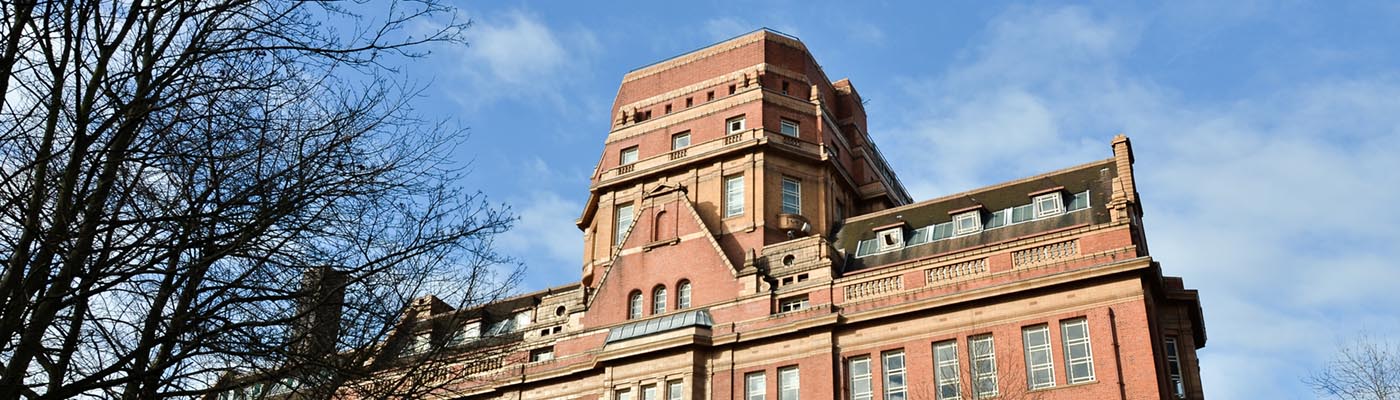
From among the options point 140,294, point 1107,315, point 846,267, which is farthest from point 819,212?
point 140,294

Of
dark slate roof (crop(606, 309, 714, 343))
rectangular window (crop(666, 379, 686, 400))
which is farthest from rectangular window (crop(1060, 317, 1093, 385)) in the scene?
rectangular window (crop(666, 379, 686, 400))

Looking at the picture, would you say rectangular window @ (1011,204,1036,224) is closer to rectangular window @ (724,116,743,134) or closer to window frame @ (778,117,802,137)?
window frame @ (778,117,802,137)

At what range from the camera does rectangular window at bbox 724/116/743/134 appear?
48.0 metres

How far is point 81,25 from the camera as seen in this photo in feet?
38.4

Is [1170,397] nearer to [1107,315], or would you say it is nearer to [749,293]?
[1107,315]

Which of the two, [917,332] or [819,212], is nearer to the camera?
[917,332]

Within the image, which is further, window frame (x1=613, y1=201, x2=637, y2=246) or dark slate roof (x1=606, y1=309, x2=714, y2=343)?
window frame (x1=613, y1=201, x2=637, y2=246)

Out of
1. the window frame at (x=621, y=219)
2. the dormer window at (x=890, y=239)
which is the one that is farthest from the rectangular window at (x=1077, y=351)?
the window frame at (x=621, y=219)

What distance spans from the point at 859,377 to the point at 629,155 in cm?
1612

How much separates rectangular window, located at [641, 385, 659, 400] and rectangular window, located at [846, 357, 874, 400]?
6.59 m

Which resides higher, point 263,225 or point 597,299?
point 597,299

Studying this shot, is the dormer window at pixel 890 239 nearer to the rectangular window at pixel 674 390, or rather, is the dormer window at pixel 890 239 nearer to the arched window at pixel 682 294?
the arched window at pixel 682 294

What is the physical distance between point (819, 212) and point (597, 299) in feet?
29.6

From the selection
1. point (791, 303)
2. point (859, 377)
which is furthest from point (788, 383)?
point (791, 303)
